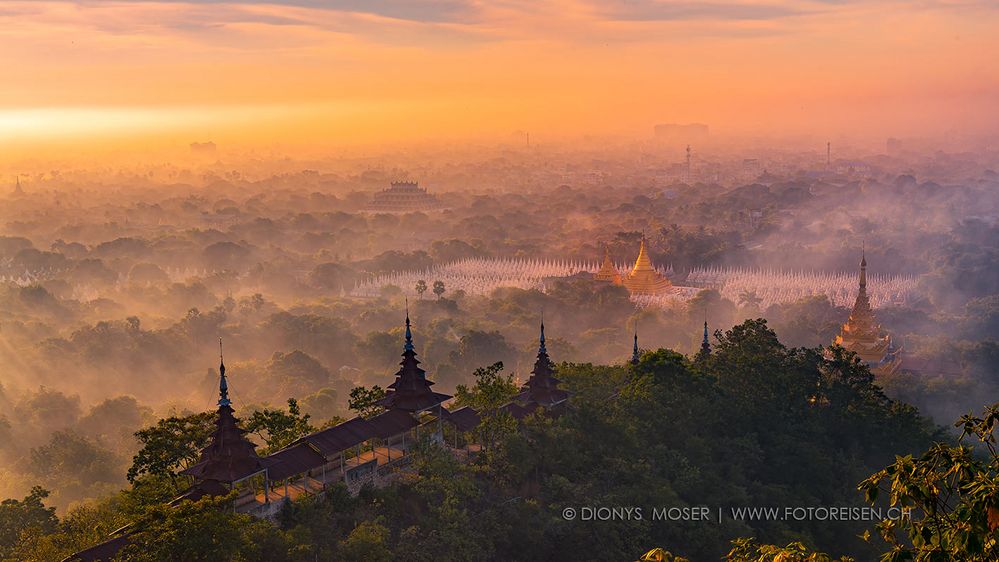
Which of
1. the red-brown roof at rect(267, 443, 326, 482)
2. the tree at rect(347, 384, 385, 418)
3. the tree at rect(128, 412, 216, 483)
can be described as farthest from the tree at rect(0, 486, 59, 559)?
the tree at rect(347, 384, 385, 418)

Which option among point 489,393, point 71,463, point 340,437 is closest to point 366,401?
point 340,437

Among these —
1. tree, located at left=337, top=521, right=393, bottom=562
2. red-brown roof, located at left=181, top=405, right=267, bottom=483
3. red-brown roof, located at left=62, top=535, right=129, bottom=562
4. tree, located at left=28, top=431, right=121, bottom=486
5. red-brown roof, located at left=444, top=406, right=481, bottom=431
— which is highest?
red-brown roof, located at left=181, top=405, right=267, bottom=483

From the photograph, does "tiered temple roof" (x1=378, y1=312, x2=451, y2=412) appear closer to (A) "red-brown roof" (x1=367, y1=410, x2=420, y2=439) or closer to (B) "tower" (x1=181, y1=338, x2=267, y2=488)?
(A) "red-brown roof" (x1=367, y1=410, x2=420, y2=439)

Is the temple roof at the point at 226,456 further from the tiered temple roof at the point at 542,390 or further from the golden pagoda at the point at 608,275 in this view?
the golden pagoda at the point at 608,275

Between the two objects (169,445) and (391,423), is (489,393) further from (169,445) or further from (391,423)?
(169,445)

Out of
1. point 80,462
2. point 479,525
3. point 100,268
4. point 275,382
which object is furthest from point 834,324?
point 100,268

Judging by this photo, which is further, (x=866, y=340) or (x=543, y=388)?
(x=866, y=340)

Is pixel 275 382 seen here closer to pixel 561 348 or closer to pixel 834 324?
pixel 561 348
